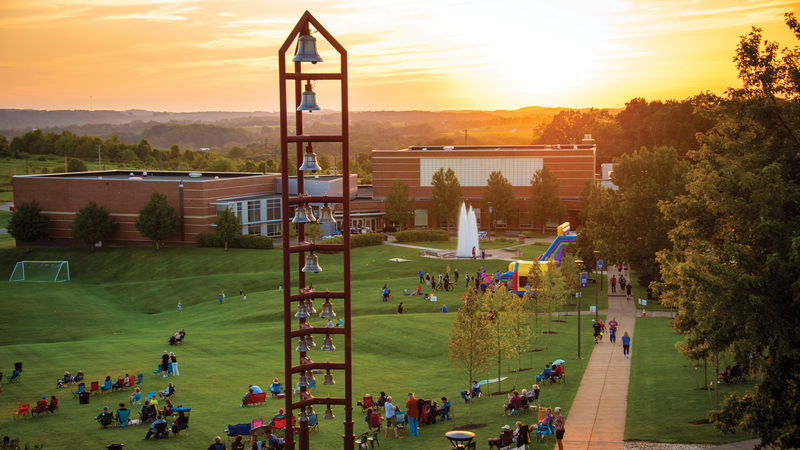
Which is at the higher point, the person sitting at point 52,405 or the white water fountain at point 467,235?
the white water fountain at point 467,235

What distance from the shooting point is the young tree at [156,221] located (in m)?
98.5

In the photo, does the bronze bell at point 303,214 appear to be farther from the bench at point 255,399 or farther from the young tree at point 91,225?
the young tree at point 91,225

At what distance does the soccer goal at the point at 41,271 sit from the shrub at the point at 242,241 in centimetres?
1574

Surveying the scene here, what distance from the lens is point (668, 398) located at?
35.7m

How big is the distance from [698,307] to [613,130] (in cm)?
15484

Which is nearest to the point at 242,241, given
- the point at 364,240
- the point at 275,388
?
the point at 364,240

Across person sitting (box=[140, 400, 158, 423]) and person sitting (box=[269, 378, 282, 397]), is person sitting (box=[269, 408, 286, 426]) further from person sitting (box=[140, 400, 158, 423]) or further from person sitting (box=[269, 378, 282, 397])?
person sitting (box=[140, 400, 158, 423])

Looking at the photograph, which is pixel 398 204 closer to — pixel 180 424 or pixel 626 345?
pixel 626 345

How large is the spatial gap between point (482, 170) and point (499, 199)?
38.0 ft

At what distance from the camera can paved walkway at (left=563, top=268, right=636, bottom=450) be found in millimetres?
30688

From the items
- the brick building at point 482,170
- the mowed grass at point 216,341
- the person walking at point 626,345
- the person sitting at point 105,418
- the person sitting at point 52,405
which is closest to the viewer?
the person sitting at point 105,418

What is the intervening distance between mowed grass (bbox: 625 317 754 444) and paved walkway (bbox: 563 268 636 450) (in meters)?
0.46

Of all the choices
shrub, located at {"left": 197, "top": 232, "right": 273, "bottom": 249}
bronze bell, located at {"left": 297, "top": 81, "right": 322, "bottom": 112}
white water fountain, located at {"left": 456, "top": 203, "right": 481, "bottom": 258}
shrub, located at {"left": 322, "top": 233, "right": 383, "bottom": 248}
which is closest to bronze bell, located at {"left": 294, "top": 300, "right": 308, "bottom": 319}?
bronze bell, located at {"left": 297, "top": 81, "right": 322, "bottom": 112}

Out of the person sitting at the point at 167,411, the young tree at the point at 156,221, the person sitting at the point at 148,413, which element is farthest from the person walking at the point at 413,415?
the young tree at the point at 156,221
